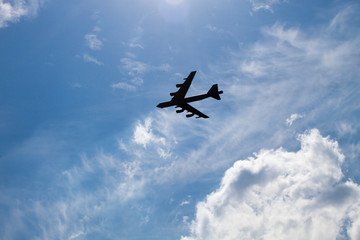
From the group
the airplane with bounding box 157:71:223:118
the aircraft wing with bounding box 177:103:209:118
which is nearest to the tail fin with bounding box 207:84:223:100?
the airplane with bounding box 157:71:223:118

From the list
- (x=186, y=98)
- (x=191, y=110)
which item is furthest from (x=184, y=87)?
(x=191, y=110)

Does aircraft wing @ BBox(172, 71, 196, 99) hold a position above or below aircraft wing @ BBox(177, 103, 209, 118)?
above

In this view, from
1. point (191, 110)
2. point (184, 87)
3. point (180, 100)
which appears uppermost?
point (184, 87)

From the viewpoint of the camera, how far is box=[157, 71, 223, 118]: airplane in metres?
52.3

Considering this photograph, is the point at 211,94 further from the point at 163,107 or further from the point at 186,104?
the point at 163,107

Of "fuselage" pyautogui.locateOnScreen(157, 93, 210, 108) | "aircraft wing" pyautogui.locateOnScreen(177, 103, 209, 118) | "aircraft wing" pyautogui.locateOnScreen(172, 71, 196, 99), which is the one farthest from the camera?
"aircraft wing" pyautogui.locateOnScreen(177, 103, 209, 118)

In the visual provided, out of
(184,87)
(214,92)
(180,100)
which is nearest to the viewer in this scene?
(184,87)

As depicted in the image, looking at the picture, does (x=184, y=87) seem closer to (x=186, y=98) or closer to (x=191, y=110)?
(x=186, y=98)

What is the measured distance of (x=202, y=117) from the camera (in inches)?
2299

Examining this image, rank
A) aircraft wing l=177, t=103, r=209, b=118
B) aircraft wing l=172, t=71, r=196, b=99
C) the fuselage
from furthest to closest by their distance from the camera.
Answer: aircraft wing l=177, t=103, r=209, b=118 < the fuselage < aircraft wing l=172, t=71, r=196, b=99

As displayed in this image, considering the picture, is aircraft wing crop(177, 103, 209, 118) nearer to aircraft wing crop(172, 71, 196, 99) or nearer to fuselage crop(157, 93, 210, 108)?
fuselage crop(157, 93, 210, 108)

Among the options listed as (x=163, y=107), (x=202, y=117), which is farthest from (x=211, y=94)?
(x=163, y=107)

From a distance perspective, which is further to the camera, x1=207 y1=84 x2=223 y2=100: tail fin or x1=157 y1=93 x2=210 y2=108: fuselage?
x1=207 y1=84 x2=223 y2=100: tail fin

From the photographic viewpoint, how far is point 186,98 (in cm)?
5428
